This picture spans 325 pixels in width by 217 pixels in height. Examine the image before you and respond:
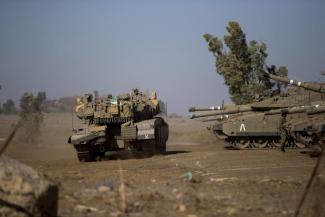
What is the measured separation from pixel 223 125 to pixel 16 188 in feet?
62.5

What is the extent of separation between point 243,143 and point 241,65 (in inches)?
470

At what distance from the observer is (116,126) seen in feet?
68.0

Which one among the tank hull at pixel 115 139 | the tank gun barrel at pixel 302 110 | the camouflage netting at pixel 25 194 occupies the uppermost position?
the tank gun barrel at pixel 302 110

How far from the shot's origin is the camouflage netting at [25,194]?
629 centimetres

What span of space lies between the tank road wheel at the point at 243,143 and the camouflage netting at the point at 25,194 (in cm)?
1892

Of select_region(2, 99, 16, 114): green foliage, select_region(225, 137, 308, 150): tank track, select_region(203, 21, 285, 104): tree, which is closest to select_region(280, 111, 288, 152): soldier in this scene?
select_region(225, 137, 308, 150): tank track

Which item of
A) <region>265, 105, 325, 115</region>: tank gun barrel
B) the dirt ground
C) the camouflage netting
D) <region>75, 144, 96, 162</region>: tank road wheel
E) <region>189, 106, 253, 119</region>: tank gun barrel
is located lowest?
the dirt ground

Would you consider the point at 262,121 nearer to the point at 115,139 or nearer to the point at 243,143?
the point at 243,143

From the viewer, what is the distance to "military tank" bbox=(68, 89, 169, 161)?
1945 centimetres

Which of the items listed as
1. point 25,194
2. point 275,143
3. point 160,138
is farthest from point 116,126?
point 25,194

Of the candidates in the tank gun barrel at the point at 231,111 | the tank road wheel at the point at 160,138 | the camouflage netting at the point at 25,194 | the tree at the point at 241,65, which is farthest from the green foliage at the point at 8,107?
the camouflage netting at the point at 25,194

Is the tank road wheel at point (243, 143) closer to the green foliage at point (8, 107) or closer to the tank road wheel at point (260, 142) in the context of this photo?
the tank road wheel at point (260, 142)

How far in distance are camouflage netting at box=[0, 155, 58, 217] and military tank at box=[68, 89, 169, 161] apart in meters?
12.4

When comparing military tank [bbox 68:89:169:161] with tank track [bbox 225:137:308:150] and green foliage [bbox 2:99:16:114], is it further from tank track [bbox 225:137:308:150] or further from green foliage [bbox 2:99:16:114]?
green foliage [bbox 2:99:16:114]
